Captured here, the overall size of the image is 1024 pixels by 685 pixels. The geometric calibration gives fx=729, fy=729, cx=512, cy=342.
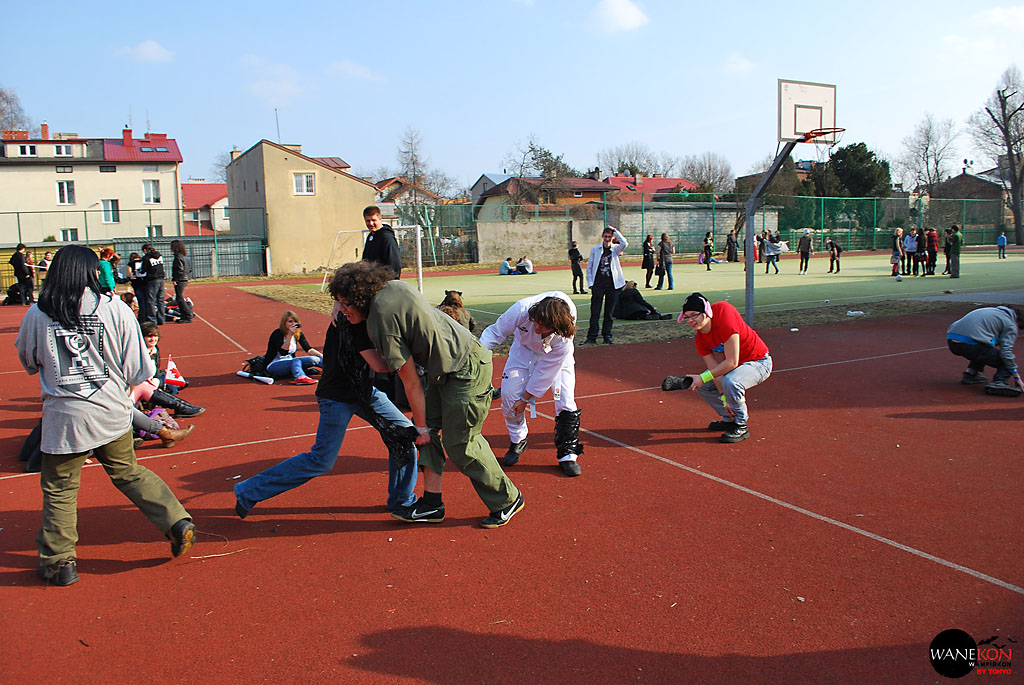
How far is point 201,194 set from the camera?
76438 mm

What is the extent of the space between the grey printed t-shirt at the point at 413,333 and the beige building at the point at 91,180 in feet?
150

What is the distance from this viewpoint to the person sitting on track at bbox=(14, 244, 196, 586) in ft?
12.6

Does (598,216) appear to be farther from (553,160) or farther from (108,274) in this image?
(108,274)

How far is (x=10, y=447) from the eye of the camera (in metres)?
6.82

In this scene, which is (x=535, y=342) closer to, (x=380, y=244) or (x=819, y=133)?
(x=380, y=244)

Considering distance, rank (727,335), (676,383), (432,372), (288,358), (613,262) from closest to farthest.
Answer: (432,372), (676,383), (727,335), (288,358), (613,262)

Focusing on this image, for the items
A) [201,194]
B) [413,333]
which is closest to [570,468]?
[413,333]

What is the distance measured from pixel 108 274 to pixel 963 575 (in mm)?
14351

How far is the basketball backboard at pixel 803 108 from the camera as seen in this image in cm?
1416

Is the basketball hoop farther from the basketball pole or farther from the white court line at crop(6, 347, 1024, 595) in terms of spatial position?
the white court line at crop(6, 347, 1024, 595)

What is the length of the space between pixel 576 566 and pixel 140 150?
198ft

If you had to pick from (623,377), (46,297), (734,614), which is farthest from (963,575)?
(623,377)

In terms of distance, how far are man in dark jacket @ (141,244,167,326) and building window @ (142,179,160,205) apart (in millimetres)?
41208

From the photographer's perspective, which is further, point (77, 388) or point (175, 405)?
point (175, 405)
